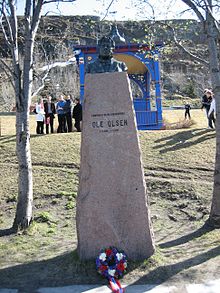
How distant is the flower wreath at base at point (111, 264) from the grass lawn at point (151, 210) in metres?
0.11

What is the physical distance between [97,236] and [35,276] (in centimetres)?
97

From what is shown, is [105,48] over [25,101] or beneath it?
over

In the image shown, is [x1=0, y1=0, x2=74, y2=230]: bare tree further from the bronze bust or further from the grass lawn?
the bronze bust

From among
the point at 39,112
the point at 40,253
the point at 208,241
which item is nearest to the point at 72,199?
the point at 40,253

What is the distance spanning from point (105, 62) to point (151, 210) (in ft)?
12.5

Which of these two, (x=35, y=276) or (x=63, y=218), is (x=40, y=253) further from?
(x=63, y=218)

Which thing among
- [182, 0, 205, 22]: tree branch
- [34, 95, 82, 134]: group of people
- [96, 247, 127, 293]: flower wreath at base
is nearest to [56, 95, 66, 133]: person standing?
[34, 95, 82, 134]: group of people

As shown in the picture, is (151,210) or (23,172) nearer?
(23,172)

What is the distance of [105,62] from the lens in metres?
5.45

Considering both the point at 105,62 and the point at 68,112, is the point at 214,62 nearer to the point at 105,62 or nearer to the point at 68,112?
the point at 105,62

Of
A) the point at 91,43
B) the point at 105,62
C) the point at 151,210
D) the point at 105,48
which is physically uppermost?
the point at 91,43

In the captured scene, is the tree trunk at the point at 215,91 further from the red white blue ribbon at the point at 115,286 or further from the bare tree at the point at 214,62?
the red white blue ribbon at the point at 115,286

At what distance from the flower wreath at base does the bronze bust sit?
2.53 metres

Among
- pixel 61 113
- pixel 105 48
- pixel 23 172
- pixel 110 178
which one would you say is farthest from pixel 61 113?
pixel 110 178
